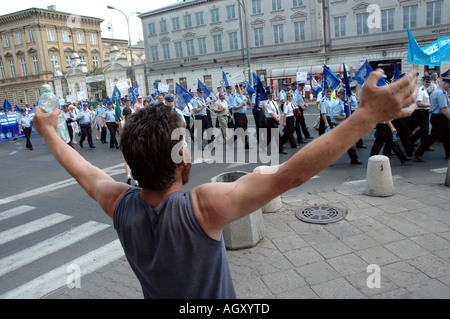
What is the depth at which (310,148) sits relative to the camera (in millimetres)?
1247

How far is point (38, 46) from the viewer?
54.6 meters

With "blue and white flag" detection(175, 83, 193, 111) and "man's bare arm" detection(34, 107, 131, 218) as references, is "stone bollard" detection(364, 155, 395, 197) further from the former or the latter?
"blue and white flag" detection(175, 83, 193, 111)

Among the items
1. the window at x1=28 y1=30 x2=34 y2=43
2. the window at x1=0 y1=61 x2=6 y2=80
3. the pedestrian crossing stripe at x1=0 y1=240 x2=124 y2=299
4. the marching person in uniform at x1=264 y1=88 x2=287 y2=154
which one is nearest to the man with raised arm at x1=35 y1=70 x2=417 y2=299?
the pedestrian crossing stripe at x1=0 y1=240 x2=124 y2=299

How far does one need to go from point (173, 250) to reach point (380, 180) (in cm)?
519

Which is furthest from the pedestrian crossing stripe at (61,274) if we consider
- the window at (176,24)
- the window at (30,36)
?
the window at (30,36)

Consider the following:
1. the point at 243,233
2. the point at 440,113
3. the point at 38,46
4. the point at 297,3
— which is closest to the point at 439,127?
the point at 440,113

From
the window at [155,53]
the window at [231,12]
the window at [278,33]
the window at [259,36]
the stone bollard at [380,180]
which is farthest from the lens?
the window at [155,53]

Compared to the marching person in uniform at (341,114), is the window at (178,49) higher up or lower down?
higher up

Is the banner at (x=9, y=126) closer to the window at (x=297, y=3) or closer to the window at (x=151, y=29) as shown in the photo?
the window at (x=297, y=3)

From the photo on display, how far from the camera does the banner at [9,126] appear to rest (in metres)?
20.5

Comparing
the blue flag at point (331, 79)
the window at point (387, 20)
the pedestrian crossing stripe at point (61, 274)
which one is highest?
the window at point (387, 20)

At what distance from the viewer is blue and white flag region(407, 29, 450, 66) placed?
867 cm

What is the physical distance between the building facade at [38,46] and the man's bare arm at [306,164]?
5834 centimetres

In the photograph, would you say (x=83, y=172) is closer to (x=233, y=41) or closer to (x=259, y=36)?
(x=259, y=36)
